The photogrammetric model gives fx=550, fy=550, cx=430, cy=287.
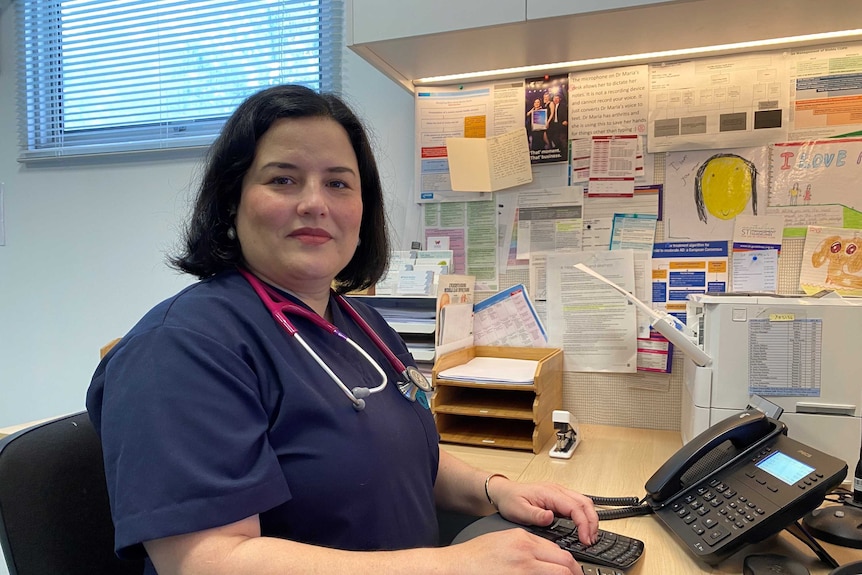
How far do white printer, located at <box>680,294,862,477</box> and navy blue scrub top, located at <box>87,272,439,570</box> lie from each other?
0.61 metres

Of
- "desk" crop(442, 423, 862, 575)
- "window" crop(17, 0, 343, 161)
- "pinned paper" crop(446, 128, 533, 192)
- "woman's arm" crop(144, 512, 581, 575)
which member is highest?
"window" crop(17, 0, 343, 161)

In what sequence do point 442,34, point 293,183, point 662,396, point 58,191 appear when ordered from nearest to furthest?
1. point 293,183
2. point 442,34
3. point 662,396
4. point 58,191

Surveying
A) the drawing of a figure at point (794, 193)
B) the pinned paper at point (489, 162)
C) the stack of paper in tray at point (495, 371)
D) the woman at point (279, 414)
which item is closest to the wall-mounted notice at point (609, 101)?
the pinned paper at point (489, 162)

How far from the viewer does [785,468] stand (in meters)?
0.78

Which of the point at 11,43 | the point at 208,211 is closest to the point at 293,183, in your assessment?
the point at 208,211

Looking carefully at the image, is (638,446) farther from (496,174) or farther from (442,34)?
(442,34)

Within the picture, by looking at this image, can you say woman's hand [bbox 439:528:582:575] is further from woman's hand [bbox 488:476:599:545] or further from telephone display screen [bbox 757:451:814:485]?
telephone display screen [bbox 757:451:814:485]

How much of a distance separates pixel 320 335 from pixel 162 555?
34 cm

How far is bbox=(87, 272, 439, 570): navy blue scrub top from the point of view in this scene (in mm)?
549

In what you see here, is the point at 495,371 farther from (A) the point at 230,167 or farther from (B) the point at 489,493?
(A) the point at 230,167

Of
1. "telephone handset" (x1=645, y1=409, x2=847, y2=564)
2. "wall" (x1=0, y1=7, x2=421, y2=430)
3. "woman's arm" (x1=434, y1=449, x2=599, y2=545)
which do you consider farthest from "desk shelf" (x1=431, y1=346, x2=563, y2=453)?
"wall" (x1=0, y1=7, x2=421, y2=430)

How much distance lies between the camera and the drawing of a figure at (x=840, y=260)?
126 cm

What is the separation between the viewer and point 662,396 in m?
1.40

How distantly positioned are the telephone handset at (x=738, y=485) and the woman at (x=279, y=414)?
140 mm
